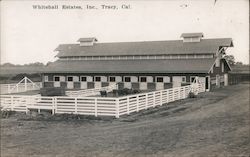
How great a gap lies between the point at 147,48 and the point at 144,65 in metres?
4.34

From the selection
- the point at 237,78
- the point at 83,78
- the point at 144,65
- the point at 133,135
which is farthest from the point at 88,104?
the point at 237,78

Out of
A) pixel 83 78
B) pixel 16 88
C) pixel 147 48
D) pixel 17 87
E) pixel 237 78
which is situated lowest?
pixel 16 88

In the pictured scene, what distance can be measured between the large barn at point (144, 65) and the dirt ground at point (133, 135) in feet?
51.8

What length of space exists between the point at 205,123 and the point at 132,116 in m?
3.66

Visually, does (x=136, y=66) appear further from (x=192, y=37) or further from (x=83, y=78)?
(x=192, y=37)

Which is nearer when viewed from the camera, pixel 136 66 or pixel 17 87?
pixel 17 87

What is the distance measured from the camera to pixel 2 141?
11.6 metres

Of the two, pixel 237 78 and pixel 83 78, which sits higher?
pixel 83 78

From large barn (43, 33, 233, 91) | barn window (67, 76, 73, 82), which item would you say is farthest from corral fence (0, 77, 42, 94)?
barn window (67, 76, 73, 82)

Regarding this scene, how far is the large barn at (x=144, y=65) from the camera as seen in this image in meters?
32.9

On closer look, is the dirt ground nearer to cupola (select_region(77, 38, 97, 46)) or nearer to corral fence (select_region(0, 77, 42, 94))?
corral fence (select_region(0, 77, 42, 94))

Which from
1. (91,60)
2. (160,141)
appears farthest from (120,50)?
(160,141)

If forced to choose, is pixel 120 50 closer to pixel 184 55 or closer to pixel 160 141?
pixel 184 55

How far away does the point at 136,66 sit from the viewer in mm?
35344
